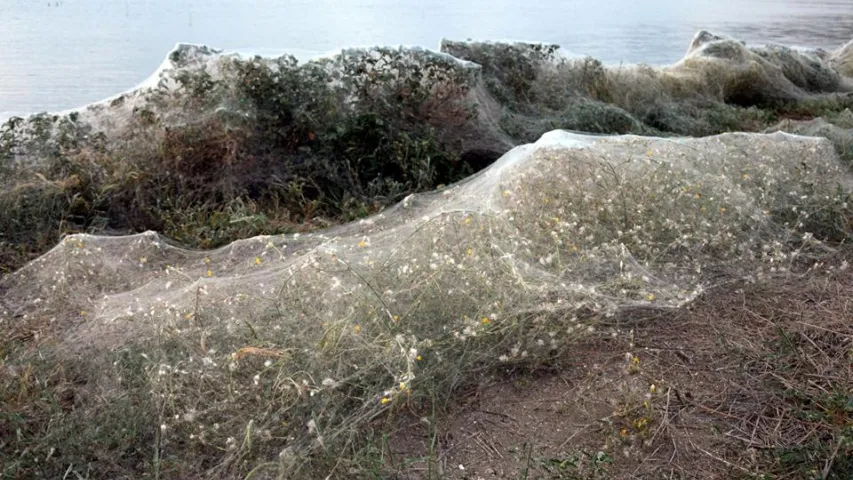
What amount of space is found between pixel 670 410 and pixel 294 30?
412 inches

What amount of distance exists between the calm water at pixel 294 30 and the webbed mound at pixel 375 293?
274 cm

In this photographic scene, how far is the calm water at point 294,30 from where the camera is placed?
862cm

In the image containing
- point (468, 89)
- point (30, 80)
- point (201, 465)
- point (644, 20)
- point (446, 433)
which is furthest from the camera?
point (644, 20)

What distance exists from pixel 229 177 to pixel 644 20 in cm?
1424

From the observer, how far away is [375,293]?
3.21 m

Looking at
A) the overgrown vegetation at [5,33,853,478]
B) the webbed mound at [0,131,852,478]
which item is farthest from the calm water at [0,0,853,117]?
the webbed mound at [0,131,852,478]

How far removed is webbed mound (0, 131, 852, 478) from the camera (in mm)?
2807

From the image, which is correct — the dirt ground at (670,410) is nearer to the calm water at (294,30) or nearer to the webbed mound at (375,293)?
the webbed mound at (375,293)

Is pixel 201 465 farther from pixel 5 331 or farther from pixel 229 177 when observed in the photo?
pixel 229 177

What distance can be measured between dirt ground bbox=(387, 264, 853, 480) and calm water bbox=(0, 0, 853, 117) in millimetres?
3866

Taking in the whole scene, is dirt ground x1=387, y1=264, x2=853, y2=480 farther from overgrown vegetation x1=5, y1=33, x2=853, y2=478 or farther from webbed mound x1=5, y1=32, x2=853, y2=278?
webbed mound x1=5, y1=32, x2=853, y2=278

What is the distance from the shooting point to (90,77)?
8492 mm

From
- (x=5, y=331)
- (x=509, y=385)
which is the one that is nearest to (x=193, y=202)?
(x=5, y=331)

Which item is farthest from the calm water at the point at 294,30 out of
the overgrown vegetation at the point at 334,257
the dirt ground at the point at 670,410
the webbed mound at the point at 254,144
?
the dirt ground at the point at 670,410
